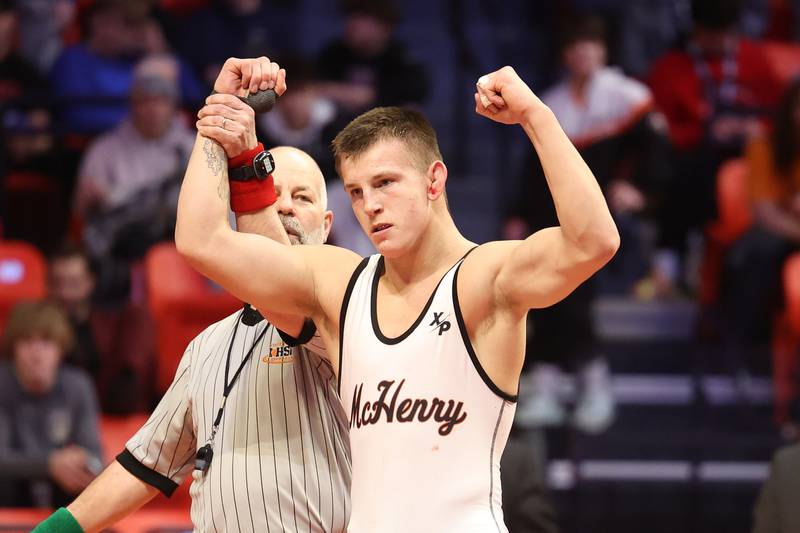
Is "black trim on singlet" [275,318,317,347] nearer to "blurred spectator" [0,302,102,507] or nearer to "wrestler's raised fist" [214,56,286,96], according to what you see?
"wrestler's raised fist" [214,56,286,96]

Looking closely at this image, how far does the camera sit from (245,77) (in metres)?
3.39

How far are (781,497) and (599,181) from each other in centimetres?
336

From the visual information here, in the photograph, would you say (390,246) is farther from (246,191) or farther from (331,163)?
(331,163)

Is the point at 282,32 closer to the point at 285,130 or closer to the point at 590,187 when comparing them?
the point at 285,130

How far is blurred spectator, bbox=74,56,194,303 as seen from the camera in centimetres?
762

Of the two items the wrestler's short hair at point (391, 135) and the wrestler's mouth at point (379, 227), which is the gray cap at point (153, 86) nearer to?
the wrestler's short hair at point (391, 135)

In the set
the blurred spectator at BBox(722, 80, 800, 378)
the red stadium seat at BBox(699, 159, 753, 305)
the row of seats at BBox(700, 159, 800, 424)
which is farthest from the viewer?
the red stadium seat at BBox(699, 159, 753, 305)

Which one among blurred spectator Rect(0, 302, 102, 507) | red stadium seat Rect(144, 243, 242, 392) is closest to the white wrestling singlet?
blurred spectator Rect(0, 302, 102, 507)

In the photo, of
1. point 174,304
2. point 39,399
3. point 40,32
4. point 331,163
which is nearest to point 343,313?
point 39,399

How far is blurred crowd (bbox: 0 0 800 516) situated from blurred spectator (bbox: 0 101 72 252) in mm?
14

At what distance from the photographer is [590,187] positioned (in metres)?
Answer: 2.95

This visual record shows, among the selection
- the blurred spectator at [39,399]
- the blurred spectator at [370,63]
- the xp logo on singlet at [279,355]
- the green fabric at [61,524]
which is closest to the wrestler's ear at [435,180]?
the xp logo on singlet at [279,355]

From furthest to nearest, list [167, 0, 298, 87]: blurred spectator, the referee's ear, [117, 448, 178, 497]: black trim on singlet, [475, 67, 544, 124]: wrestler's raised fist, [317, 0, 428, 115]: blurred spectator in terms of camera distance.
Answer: [167, 0, 298, 87]: blurred spectator
[317, 0, 428, 115]: blurred spectator
the referee's ear
[117, 448, 178, 497]: black trim on singlet
[475, 67, 544, 124]: wrestler's raised fist


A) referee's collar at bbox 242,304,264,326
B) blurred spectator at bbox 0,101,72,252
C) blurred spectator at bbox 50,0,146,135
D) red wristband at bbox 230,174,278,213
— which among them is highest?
blurred spectator at bbox 50,0,146,135
